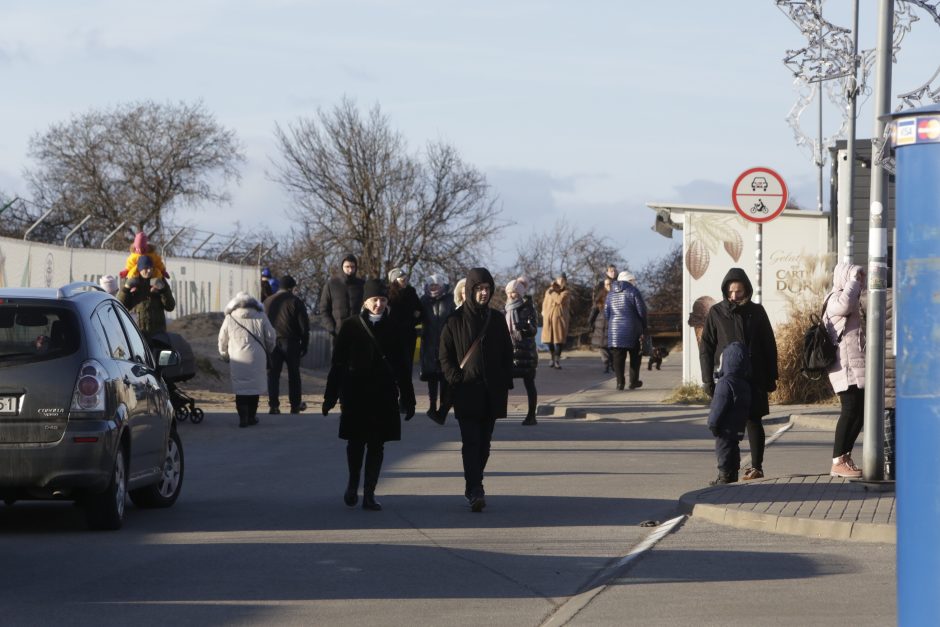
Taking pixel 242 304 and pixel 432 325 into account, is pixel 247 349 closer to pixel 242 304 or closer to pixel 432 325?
pixel 242 304

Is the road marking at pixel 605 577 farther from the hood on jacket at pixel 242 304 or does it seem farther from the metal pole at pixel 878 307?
the hood on jacket at pixel 242 304

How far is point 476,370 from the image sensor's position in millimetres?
11727

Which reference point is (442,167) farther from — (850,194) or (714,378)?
(714,378)

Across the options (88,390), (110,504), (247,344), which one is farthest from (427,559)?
(247,344)

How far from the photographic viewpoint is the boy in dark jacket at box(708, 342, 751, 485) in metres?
12.5

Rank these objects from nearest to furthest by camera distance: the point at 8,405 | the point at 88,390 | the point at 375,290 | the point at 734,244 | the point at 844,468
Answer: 1. the point at 8,405
2. the point at 88,390
3. the point at 375,290
4. the point at 844,468
5. the point at 734,244

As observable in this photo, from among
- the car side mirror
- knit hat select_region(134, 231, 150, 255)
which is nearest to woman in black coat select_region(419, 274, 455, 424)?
knit hat select_region(134, 231, 150, 255)

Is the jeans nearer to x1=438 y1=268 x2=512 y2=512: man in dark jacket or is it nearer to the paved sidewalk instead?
the paved sidewalk

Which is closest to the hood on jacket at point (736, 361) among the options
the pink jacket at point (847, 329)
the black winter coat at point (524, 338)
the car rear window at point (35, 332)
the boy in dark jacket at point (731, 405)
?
the boy in dark jacket at point (731, 405)

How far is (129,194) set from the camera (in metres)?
72.6

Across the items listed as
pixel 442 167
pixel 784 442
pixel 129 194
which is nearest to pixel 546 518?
pixel 784 442

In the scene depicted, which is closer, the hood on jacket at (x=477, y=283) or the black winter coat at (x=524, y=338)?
the hood on jacket at (x=477, y=283)

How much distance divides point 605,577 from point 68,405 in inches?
142

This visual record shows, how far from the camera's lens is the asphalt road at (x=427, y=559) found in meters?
7.56
